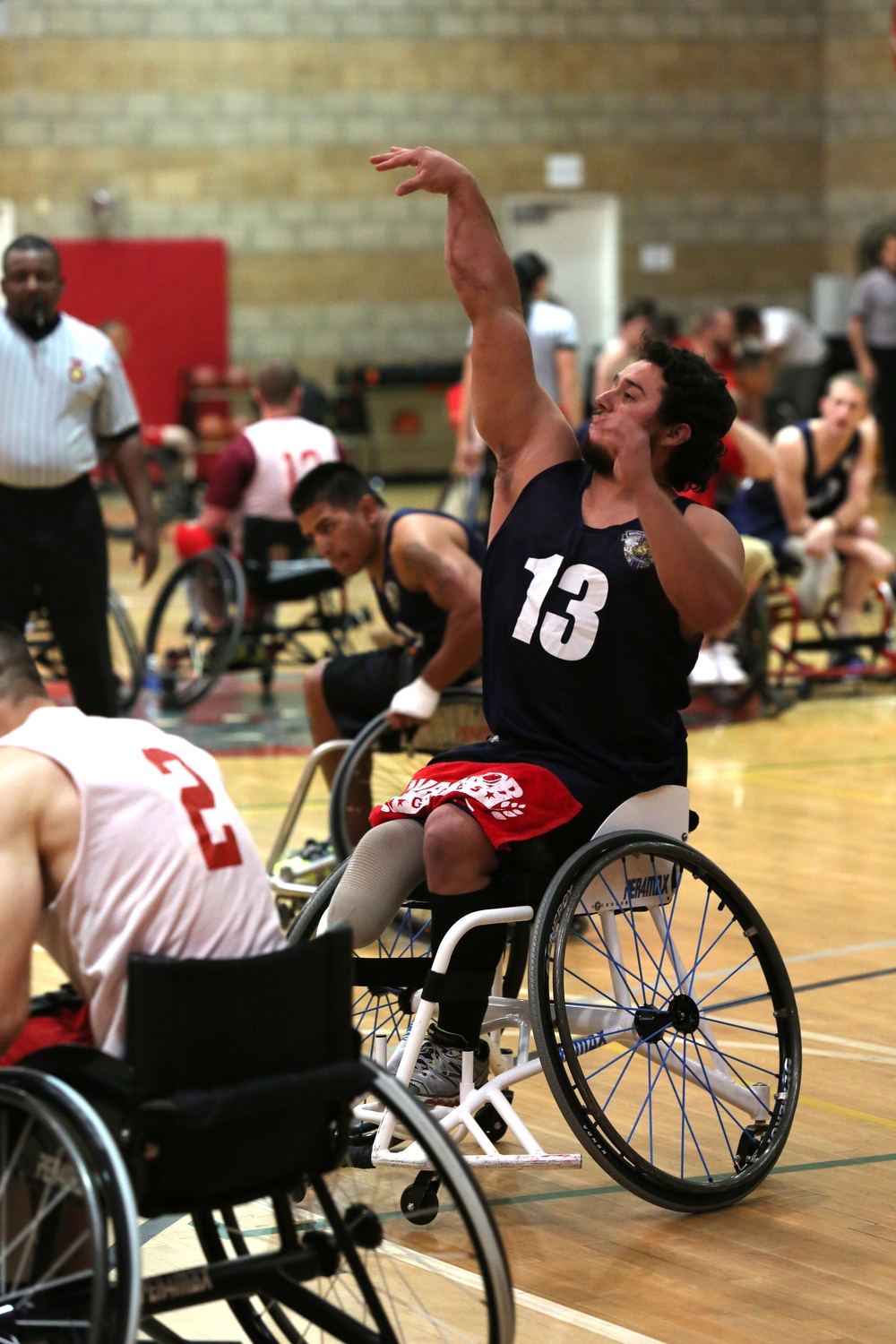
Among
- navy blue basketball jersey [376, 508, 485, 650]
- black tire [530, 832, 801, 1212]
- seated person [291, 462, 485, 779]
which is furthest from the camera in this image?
navy blue basketball jersey [376, 508, 485, 650]

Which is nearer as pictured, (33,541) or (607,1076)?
(607,1076)

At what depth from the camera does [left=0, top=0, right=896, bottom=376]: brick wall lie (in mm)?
15773

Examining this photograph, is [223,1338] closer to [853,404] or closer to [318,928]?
[318,928]

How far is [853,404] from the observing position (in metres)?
7.08

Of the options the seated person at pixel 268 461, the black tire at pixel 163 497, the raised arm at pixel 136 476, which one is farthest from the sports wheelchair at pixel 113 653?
the black tire at pixel 163 497

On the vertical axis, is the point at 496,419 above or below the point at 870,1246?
above

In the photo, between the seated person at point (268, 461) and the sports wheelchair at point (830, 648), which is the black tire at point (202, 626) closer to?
the seated person at point (268, 461)

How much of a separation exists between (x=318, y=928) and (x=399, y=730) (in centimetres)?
127

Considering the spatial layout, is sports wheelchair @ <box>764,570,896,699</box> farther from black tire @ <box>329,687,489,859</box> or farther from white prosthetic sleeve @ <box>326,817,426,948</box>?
white prosthetic sleeve @ <box>326,817,426,948</box>

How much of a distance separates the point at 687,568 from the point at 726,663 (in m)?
4.46

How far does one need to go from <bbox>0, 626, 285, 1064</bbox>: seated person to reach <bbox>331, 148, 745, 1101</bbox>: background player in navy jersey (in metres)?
0.66

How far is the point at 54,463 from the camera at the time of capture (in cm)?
534

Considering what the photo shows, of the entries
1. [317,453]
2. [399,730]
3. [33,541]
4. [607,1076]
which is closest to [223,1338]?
[607,1076]

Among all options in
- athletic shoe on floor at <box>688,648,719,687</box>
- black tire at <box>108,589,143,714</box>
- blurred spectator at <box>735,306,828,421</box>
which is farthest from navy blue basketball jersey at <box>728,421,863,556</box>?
blurred spectator at <box>735,306,828,421</box>
